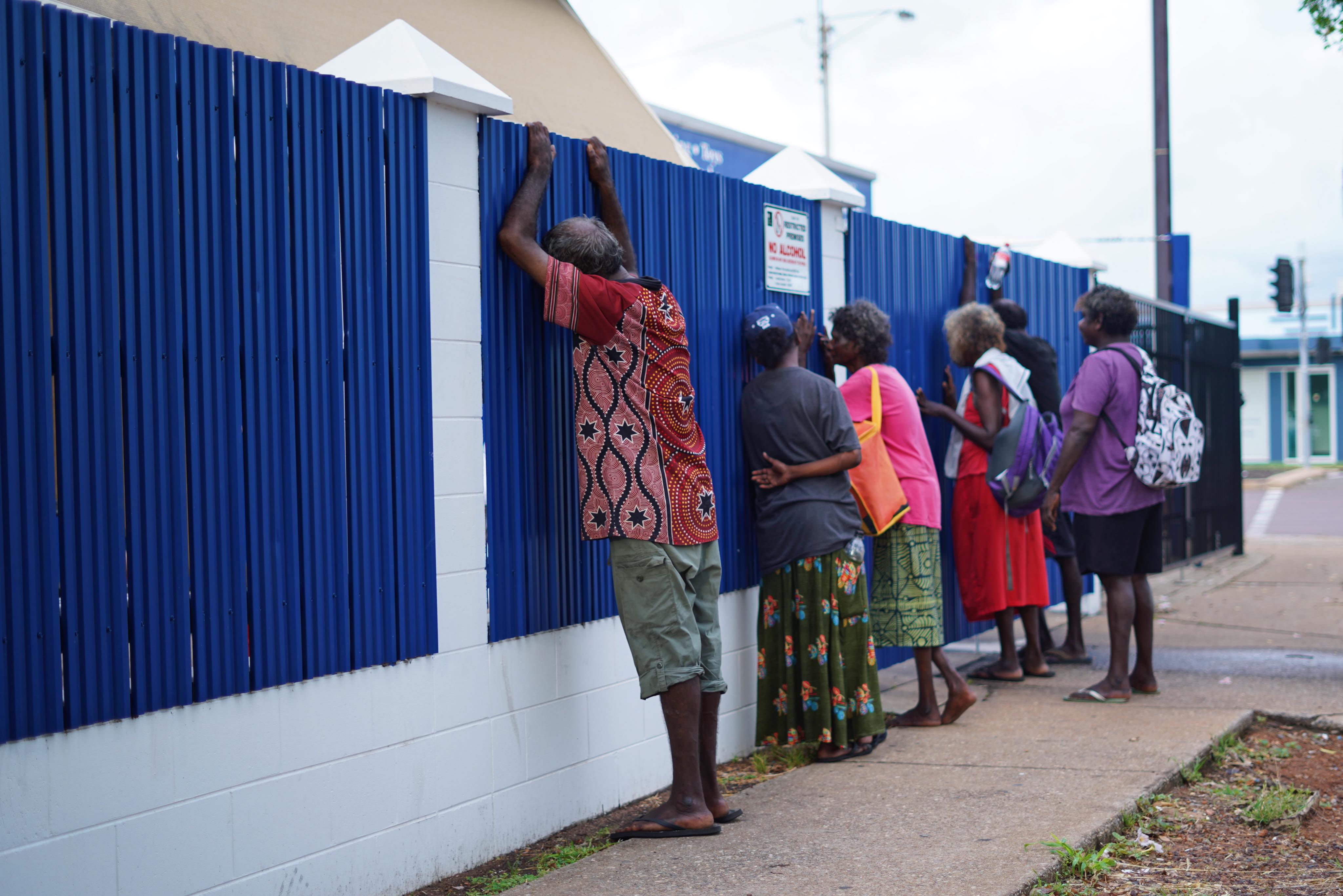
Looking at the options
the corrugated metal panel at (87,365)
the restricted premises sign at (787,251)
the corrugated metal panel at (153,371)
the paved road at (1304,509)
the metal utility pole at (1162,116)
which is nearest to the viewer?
the corrugated metal panel at (87,365)

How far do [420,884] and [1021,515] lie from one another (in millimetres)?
3887

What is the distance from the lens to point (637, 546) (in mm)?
4023

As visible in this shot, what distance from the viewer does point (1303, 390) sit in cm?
3522

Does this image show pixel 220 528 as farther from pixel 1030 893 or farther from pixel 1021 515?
pixel 1021 515

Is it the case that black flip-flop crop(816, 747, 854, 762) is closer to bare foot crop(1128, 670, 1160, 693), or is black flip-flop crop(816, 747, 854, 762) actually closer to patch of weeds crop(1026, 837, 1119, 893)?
patch of weeds crop(1026, 837, 1119, 893)

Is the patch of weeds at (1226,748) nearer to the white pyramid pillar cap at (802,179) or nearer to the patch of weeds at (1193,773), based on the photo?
the patch of weeds at (1193,773)

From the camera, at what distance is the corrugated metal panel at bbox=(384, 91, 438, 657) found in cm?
369

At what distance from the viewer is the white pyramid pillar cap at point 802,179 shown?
5953 mm

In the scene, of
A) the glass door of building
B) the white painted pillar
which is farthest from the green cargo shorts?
the glass door of building

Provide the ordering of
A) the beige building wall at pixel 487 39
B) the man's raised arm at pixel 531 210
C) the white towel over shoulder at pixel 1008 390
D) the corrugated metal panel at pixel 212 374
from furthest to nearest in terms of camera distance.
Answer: the white towel over shoulder at pixel 1008 390 → the beige building wall at pixel 487 39 → the man's raised arm at pixel 531 210 → the corrugated metal panel at pixel 212 374

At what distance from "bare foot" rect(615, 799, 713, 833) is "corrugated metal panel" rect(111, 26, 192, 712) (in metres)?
1.56

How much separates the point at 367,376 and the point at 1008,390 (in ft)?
12.4

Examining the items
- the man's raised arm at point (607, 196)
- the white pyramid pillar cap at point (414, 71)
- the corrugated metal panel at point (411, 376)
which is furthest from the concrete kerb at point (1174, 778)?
the white pyramid pillar cap at point (414, 71)

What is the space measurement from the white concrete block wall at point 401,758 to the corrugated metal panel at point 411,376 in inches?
1.8
